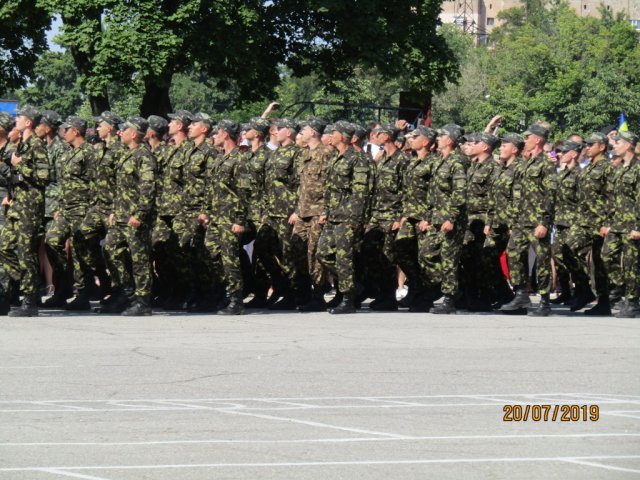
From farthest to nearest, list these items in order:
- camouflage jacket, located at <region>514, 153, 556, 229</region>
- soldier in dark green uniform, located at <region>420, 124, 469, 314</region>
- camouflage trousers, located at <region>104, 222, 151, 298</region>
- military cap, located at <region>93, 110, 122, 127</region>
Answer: military cap, located at <region>93, 110, 122, 127</region> < camouflage jacket, located at <region>514, 153, 556, 229</region> < soldier in dark green uniform, located at <region>420, 124, 469, 314</region> < camouflage trousers, located at <region>104, 222, 151, 298</region>

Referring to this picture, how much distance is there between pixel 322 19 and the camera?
38.7 m

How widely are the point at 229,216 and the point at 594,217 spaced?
13.9 feet

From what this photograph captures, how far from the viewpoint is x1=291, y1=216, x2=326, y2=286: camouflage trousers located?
1650 centimetres

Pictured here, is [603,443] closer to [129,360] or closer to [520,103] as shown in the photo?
[129,360]

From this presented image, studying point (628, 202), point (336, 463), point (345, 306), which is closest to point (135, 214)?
point (345, 306)

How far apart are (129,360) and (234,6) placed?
23.9 meters

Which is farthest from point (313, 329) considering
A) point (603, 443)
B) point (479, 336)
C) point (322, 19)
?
point (322, 19)

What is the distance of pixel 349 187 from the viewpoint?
16.2 meters

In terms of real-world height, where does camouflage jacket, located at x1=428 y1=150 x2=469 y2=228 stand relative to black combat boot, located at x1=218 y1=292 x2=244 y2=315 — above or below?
above

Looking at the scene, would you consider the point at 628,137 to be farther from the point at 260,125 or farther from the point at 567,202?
the point at 260,125

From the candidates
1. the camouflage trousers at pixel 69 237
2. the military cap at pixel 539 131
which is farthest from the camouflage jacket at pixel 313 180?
the camouflage trousers at pixel 69 237

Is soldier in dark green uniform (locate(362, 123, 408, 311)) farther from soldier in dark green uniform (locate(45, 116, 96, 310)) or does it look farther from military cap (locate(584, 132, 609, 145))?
soldier in dark green uniform (locate(45, 116, 96, 310))
